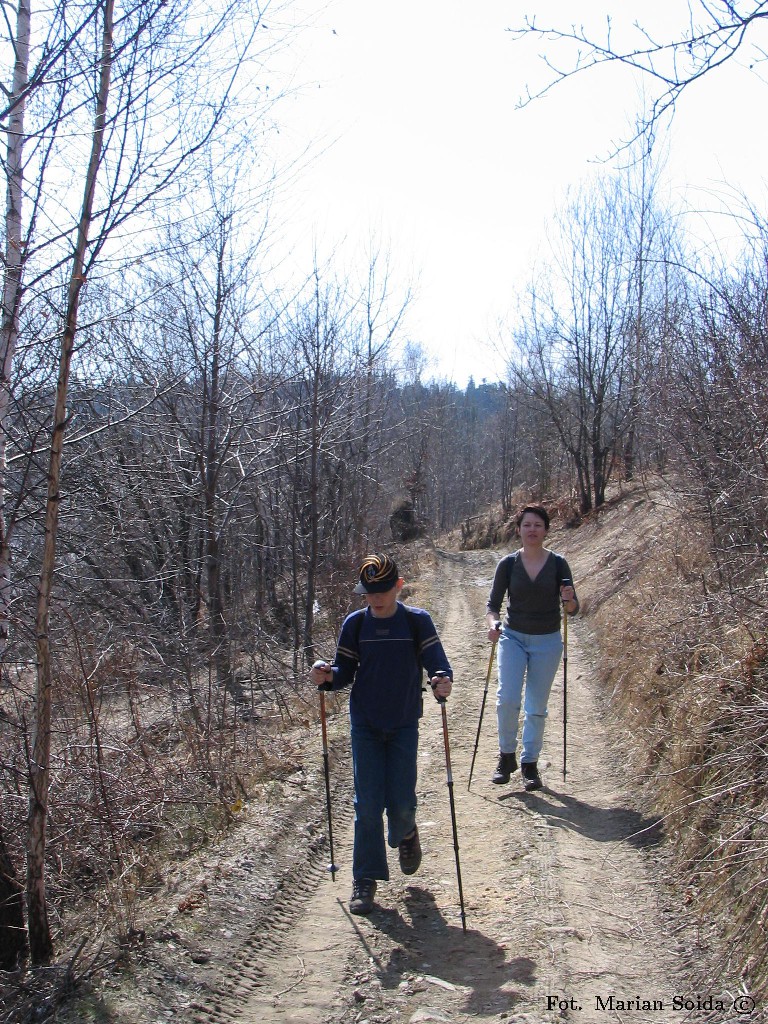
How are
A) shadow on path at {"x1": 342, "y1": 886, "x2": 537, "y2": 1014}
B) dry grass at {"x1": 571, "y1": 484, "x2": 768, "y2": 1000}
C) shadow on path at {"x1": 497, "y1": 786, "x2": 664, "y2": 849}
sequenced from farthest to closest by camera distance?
1. shadow on path at {"x1": 497, "y1": 786, "x2": 664, "y2": 849}
2. dry grass at {"x1": 571, "y1": 484, "x2": 768, "y2": 1000}
3. shadow on path at {"x1": 342, "y1": 886, "x2": 537, "y2": 1014}

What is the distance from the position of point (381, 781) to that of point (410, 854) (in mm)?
511

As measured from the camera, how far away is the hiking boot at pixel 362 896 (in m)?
4.68

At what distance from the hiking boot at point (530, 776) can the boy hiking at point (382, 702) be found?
1.80m

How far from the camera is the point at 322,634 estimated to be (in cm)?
1521

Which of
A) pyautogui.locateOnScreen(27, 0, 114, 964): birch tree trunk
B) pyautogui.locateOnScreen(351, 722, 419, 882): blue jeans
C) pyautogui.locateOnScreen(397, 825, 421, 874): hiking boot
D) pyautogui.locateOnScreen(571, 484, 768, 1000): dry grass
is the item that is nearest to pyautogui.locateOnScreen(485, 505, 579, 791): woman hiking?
pyautogui.locateOnScreen(571, 484, 768, 1000): dry grass

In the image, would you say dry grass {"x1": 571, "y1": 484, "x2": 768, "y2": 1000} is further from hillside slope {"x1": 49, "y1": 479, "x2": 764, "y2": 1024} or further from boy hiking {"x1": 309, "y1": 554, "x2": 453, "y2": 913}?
boy hiking {"x1": 309, "y1": 554, "x2": 453, "y2": 913}

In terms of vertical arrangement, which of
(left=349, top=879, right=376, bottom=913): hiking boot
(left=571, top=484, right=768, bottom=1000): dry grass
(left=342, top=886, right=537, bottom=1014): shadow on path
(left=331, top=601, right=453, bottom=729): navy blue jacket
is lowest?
(left=342, top=886, right=537, bottom=1014): shadow on path

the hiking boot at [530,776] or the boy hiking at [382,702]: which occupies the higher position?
the boy hiking at [382,702]

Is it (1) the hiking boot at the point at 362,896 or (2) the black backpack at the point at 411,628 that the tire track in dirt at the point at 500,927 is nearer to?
(1) the hiking boot at the point at 362,896

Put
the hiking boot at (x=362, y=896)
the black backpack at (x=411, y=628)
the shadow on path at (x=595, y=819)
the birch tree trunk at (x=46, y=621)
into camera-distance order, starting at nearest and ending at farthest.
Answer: the birch tree trunk at (x=46, y=621)
the hiking boot at (x=362, y=896)
the black backpack at (x=411, y=628)
the shadow on path at (x=595, y=819)

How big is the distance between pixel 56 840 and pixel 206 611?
6272mm

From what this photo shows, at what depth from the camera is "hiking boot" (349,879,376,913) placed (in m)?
4.68

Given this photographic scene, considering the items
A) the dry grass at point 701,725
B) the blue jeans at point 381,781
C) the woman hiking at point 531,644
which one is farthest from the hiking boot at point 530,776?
the blue jeans at point 381,781

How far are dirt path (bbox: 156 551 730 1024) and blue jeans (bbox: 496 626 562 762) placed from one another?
0.39 m
